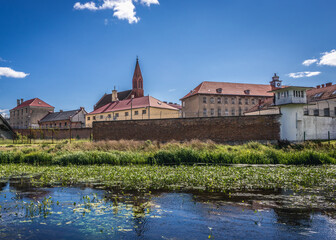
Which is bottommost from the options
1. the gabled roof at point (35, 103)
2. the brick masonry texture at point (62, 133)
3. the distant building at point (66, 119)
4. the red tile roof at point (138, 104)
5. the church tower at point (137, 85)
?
the brick masonry texture at point (62, 133)

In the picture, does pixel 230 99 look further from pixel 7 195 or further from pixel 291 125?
pixel 7 195

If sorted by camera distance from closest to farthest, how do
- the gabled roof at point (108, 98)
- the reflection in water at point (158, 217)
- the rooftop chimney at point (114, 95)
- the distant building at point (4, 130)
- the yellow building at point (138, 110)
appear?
the reflection in water at point (158, 217), the distant building at point (4, 130), the yellow building at point (138, 110), the rooftop chimney at point (114, 95), the gabled roof at point (108, 98)

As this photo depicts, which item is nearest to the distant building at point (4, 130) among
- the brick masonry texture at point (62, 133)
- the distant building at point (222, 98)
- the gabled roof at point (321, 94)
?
the brick masonry texture at point (62, 133)

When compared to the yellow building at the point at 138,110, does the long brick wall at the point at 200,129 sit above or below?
below

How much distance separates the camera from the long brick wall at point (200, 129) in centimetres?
2622

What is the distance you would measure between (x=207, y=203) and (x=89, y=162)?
10915 millimetres

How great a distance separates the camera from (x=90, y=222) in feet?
19.5

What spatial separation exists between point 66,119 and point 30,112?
15868 mm

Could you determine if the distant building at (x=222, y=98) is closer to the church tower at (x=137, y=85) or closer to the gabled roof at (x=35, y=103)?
the church tower at (x=137, y=85)

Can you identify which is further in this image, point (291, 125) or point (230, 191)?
point (291, 125)

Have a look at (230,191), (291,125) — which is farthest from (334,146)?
(230,191)

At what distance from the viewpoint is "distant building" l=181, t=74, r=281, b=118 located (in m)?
51.1

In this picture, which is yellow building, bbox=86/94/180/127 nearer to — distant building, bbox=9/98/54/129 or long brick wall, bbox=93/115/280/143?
long brick wall, bbox=93/115/280/143

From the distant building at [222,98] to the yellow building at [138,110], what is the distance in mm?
3834
